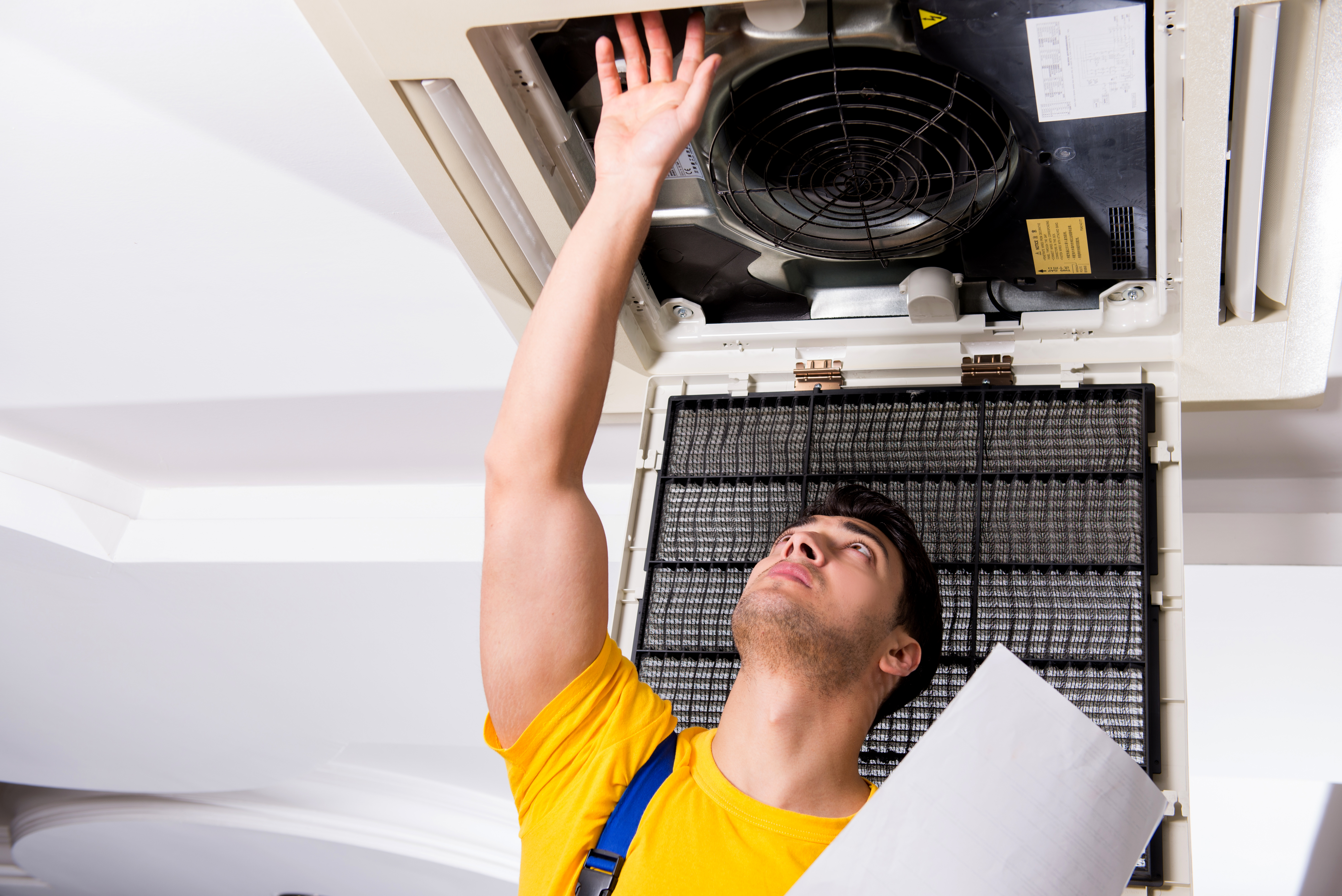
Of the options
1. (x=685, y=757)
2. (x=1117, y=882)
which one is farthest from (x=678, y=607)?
(x=1117, y=882)

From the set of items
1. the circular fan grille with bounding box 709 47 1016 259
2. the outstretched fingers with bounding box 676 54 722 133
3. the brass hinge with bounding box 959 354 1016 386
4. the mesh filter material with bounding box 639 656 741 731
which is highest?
the circular fan grille with bounding box 709 47 1016 259

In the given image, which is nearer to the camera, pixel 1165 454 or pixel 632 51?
pixel 632 51

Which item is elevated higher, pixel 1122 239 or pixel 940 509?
pixel 1122 239

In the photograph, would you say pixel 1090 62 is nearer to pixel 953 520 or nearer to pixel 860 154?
pixel 860 154

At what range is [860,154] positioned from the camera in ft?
5.45

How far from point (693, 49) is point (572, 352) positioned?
0.45 meters

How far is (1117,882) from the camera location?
1.13m

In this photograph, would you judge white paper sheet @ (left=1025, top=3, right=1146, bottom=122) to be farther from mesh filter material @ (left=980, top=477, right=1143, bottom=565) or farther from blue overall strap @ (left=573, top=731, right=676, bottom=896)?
blue overall strap @ (left=573, top=731, right=676, bottom=896)

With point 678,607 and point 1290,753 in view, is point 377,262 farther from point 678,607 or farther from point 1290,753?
point 1290,753

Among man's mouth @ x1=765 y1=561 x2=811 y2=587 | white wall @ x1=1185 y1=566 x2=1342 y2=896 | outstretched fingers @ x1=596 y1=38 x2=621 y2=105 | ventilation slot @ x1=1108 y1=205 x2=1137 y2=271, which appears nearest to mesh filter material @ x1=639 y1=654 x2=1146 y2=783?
man's mouth @ x1=765 y1=561 x2=811 y2=587

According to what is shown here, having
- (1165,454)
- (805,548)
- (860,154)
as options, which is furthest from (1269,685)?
(860,154)

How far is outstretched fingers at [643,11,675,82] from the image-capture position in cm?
143

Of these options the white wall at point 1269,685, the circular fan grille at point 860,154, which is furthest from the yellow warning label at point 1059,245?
the white wall at point 1269,685

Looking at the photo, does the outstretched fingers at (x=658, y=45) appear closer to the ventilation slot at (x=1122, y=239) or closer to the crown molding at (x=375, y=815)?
the ventilation slot at (x=1122, y=239)
